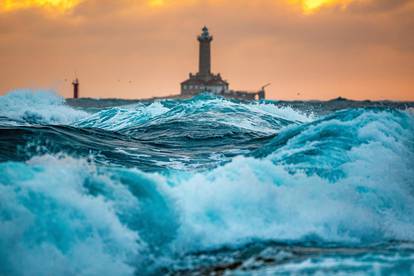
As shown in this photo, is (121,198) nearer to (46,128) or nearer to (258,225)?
(258,225)

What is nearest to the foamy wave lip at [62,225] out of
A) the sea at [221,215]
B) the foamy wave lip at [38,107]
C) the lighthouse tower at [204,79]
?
the sea at [221,215]

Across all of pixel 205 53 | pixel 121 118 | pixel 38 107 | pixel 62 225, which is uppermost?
pixel 205 53

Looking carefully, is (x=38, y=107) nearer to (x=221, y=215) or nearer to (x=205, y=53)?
(x=221, y=215)

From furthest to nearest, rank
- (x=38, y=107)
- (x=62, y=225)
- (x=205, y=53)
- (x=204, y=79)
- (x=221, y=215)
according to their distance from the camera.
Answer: (x=204, y=79) < (x=205, y=53) < (x=38, y=107) < (x=221, y=215) < (x=62, y=225)

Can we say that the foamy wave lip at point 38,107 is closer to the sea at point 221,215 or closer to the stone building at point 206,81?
the sea at point 221,215

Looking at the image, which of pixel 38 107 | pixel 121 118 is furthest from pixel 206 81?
pixel 121 118

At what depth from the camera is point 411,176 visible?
32.8 feet

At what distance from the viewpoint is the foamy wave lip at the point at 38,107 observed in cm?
3484

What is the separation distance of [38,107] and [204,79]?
51902 millimetres

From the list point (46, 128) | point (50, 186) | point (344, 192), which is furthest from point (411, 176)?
point (46, 128)

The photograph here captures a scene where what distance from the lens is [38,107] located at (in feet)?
136

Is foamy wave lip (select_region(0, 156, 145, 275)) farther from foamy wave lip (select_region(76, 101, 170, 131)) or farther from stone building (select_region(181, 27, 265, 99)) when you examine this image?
stone building (select_region(181, 27, 265, 99))

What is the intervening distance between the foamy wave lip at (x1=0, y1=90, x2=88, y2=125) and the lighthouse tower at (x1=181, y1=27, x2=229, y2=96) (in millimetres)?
42838

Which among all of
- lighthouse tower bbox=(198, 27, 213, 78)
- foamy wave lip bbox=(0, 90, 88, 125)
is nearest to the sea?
foamy wave lip bbox=(0, 90, 88, 125)
